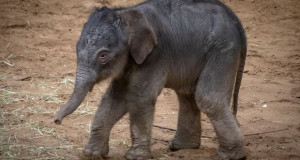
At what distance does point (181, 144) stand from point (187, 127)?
0.71 feet

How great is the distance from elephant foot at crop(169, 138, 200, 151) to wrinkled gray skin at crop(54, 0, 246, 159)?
1.49ft

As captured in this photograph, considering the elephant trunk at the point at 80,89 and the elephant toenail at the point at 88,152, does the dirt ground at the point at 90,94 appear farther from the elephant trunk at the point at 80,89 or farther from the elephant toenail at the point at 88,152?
the elephant trunk at the point at 80,89

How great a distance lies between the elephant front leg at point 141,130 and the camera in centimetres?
641

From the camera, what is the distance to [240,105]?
9.00 m

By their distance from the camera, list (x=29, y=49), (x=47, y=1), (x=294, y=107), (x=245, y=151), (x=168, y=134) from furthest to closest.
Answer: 1. (x=47, y=1)
2. (x=29, y=49)
3. (x=294, y=107)
4. (x=168, y=134)
5. (x=245, y=151)

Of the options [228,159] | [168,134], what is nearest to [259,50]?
[168,134]

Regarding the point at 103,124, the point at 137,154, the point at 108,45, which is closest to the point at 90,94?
the point at 103,124

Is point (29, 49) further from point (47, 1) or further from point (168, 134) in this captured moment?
point (168, 134)

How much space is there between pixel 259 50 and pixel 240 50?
4.79 metres

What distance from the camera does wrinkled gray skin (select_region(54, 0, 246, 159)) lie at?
6.28 meters

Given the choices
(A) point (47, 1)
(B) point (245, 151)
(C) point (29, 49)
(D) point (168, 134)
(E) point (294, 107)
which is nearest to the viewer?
(B) point (245, 151)

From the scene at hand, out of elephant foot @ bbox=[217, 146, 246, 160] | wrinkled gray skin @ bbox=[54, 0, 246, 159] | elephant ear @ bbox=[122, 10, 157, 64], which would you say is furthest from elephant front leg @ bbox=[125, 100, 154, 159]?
elephant foot @ bbox=[217, 146, 246, 160]

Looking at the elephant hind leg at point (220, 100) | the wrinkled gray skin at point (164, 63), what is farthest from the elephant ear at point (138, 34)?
the elephant hind leg at point (220, 100)

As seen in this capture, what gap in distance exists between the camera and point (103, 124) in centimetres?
664
